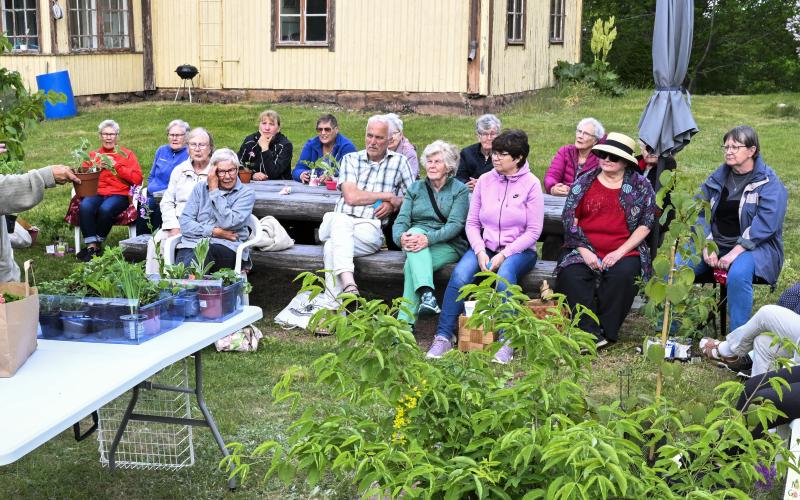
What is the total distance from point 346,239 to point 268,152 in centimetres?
191

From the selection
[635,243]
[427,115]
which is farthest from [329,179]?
[427,115]

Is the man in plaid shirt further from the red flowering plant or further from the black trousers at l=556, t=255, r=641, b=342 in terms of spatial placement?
the red flowering plant

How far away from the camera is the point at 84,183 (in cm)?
462

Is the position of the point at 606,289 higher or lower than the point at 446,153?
lower

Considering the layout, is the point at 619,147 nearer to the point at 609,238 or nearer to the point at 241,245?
the point at 609,238

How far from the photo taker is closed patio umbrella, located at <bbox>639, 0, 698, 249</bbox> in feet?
22.5

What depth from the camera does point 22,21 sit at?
16.4 m

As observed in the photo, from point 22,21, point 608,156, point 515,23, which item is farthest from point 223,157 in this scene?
point 22,21

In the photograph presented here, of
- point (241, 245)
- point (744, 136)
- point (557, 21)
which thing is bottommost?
point (241, 245)

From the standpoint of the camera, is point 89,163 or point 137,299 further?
point 89,163

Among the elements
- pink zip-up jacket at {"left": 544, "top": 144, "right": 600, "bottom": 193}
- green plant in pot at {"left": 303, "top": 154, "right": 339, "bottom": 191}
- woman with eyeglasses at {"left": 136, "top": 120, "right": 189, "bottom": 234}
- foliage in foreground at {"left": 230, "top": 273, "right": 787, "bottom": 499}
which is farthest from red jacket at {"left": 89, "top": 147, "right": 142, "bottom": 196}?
foliage in foreground at {"left": 230, "top": 273, "right": 787, "bottom": 499}

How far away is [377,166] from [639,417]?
15.1ft

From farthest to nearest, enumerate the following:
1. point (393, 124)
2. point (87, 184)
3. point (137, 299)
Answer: point (393, 124) < point (87, 184) < point (137, 299)

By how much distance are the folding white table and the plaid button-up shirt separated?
3045 mm
